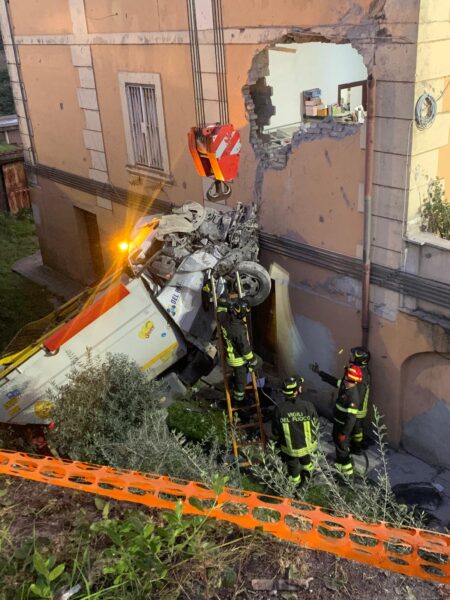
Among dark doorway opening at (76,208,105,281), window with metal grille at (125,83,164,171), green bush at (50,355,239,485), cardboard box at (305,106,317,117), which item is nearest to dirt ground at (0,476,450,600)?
green bush at (50,355,239,485)

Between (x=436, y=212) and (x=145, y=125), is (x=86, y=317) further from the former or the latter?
(x=145, y=125)

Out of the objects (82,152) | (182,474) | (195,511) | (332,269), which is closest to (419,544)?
(195,511)

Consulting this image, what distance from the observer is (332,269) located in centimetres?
729

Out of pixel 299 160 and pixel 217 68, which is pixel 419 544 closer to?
pixel 299 160

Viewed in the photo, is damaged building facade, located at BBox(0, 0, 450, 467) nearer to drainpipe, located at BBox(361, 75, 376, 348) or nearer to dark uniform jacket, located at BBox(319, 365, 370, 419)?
drainpipe, located at BBox(361, 75, 376, 348)

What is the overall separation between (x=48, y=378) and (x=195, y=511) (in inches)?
150

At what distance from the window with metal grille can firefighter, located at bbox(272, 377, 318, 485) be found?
486cm

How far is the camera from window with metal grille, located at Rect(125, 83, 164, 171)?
9.34m

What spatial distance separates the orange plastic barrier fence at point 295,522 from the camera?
119 inches

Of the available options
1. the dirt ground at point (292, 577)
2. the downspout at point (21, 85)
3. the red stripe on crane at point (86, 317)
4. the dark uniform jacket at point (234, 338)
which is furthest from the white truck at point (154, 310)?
the downspout at point (21, 85)

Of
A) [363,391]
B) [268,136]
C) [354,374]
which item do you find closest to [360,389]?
[363,391]

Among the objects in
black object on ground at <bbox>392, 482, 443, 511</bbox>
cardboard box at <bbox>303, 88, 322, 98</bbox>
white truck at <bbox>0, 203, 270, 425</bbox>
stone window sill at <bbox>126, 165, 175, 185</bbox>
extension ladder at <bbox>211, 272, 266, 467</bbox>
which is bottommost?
black object on ground at <bbox>392, 482, 443, 511</bbox>

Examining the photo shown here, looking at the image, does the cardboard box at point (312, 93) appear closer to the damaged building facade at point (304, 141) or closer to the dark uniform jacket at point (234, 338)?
the damaged building facade at point (304, 141)

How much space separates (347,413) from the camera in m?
6.72
